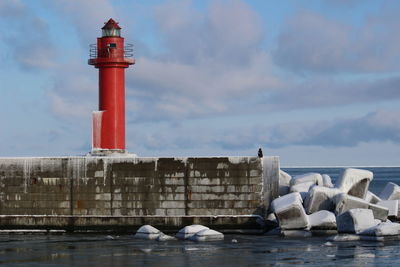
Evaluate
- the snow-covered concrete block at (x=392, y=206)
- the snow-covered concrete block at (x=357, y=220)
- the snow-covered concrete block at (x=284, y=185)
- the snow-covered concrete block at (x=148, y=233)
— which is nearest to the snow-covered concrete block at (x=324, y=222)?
the snow-covered concrete block at (x=357, y=220)

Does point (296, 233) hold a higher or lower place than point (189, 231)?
lower

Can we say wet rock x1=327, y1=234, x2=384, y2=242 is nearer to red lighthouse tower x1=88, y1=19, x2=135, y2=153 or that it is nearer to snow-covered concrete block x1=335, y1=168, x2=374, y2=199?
snow-covered concrete block x1=335, y1=168, x2=374, y2=199

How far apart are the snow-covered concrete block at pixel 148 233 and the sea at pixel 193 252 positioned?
0.33 meters

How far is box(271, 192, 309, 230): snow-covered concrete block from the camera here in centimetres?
2433

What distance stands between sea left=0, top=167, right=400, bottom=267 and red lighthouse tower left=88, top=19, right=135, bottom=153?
365cm

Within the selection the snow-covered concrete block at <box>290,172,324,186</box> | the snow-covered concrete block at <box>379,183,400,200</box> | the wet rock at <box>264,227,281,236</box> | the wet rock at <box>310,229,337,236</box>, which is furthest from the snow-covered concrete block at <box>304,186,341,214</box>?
the snow-covered concrete block at <box>379,183,400,200</box>

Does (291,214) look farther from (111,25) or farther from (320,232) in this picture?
(111,25)

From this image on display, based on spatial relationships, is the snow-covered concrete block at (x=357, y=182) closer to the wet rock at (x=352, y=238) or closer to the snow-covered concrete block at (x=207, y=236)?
the wet rock at (x=352, y=238)

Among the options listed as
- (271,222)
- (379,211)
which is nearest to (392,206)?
(379,211)

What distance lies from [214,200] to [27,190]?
589 centimetres

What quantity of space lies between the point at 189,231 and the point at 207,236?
0.62 metres

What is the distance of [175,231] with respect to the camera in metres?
25.5

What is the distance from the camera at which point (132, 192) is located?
84.3 ft

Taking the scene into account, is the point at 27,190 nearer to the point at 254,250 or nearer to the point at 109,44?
the point at 109,44
